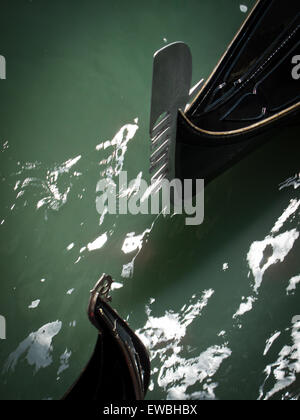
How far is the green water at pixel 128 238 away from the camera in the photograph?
232cm

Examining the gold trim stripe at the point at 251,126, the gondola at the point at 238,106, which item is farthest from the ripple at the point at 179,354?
the gold trim stripe at the point at 251,126

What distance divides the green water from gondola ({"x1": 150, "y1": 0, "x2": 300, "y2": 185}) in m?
0.27

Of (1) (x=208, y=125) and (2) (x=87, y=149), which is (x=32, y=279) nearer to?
(2) (x=87, y=149)

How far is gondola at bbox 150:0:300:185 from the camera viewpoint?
2.50 meters

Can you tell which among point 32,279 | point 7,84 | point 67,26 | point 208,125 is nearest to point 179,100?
point 208,125

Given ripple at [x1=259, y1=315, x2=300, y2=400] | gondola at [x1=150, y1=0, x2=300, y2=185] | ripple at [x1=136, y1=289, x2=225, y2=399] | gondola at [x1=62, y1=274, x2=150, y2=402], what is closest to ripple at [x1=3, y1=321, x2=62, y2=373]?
gondola at [x1=62, y1=274, x2=150, y2=402]

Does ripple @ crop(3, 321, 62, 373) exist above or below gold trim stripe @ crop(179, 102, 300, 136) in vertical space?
below

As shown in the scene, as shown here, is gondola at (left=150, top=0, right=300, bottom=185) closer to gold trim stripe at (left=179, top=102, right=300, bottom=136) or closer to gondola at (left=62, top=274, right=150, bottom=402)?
gold trim stripe at (left=179, top=102, right=300, bottom=136)

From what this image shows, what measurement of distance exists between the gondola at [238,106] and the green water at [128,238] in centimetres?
27

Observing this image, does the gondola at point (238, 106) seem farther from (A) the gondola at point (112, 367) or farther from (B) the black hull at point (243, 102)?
(A) the gondola at point (112, 367)

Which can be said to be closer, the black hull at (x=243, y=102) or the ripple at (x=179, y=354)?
the ripple at (x=179, y=354)

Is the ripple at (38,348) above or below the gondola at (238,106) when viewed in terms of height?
below

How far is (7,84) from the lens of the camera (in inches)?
138

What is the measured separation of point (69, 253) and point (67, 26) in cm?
229
